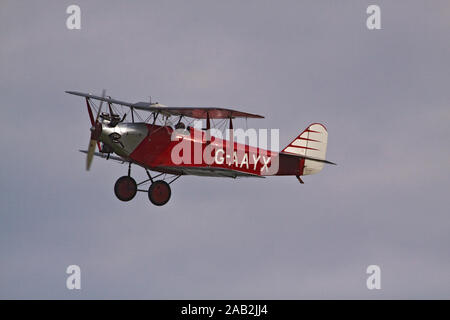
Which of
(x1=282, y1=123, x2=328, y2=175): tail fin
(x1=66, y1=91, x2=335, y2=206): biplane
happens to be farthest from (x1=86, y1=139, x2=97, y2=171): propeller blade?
(x1=282, y1=123, x2=328, y2=175): tail fin

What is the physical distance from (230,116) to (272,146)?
290 centimetres

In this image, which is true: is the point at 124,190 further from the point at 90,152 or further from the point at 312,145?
the point at 312,145

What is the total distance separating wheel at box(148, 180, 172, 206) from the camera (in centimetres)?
3738

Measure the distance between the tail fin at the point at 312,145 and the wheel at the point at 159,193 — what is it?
5.76m

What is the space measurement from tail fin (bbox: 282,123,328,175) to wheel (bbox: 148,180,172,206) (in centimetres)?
576

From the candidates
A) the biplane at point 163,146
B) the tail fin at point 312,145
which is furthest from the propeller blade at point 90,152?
the tail fin at point 312,145

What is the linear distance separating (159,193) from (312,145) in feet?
23.3

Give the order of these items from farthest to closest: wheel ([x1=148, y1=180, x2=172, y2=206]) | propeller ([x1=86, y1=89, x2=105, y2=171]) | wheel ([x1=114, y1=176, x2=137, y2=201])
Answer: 1. wheel ([x1=148, y1=180, x2=172, y2=206])
2. wheel ([x1=114, y1=176, x2=137, y2=201])
3. propeller ([x1=86, y1=89, x2=105, y2=171])

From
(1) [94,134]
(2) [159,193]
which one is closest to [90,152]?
(1) [94,134]

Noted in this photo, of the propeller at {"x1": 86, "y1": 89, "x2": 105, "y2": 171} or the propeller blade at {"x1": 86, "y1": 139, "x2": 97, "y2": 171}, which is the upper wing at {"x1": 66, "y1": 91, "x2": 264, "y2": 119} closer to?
the propeller at {"x1": 86, "y1": 89, "x2": 105, "y2": 171}

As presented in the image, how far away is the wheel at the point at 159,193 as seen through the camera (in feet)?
123

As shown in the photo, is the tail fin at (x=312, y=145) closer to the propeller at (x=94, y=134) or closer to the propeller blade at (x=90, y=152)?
the propeller at (x=94, y=134)
